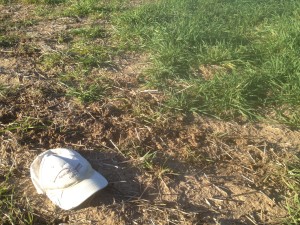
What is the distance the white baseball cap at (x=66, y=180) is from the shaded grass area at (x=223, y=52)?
3.47 feet

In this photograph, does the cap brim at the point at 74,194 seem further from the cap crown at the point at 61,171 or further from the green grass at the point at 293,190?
the green grass at the point at 293,190

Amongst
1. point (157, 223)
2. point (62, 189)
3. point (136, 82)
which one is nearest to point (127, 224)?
point (157, 223)

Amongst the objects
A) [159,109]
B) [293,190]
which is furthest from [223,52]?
[293,190]

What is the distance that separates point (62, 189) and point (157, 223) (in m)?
0.54

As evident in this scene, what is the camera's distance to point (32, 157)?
2.69 m

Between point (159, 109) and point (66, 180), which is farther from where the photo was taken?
point (159, 109)

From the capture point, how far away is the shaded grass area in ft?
10.9

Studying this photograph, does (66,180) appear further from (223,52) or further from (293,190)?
(223,52)

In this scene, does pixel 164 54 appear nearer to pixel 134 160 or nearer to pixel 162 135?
pixel 162 135

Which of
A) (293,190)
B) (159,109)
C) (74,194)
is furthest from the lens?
(159,109)

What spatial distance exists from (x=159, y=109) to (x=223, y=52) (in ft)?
3.39

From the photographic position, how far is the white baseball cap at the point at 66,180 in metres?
2.26

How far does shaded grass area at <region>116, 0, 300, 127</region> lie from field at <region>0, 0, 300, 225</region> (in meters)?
0.01

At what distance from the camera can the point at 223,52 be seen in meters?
3.86
